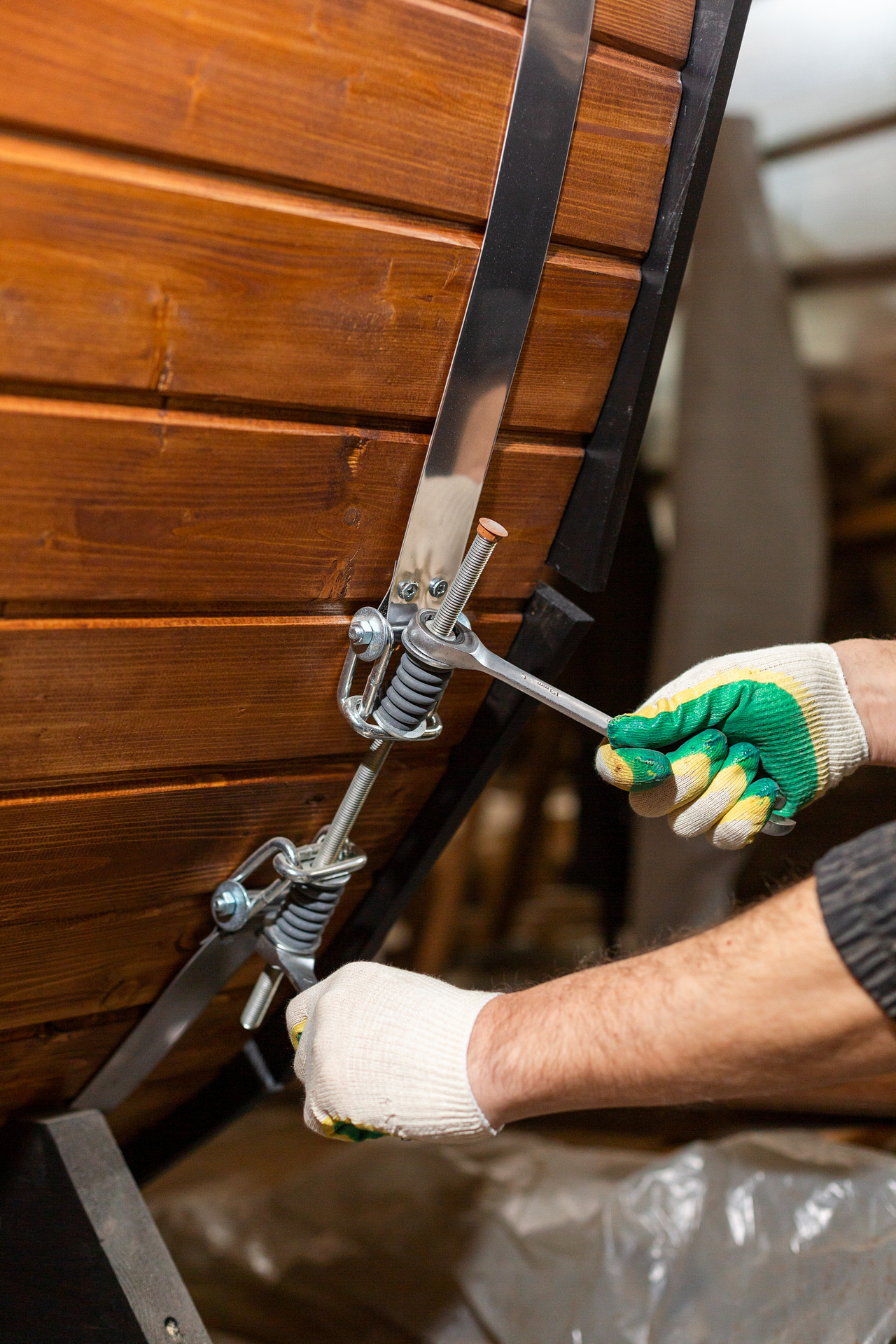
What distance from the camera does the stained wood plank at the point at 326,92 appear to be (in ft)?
1.92

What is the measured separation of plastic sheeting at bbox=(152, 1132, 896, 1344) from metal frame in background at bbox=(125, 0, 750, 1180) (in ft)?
1.16

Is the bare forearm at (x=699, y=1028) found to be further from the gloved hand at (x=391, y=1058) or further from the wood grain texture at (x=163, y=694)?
the wood grain texture at (x=163, y=694)

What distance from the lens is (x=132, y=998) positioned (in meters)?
1.10

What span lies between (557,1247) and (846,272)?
2.00m

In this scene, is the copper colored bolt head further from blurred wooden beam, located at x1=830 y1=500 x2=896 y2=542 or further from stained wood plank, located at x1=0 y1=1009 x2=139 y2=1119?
blurred wooden beam, located at x1=830 y1=500 x2=896 y2=542

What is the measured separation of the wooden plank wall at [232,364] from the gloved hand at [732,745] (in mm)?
192

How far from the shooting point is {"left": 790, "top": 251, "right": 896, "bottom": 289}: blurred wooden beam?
7.35 ft

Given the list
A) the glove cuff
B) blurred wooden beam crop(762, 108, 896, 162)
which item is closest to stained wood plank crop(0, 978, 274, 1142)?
the glove cuff

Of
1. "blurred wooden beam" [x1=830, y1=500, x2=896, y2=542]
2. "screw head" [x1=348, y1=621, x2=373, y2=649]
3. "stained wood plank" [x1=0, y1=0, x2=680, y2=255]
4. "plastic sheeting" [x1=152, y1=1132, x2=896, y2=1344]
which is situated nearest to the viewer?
"stained wood plank" [x1=0, y1=0, x2=680, y2=255]

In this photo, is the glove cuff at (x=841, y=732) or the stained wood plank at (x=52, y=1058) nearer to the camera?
the glove cuff at (x=841, y=732)

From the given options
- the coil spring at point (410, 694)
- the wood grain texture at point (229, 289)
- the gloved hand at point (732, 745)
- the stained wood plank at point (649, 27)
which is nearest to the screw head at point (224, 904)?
the coil spring at point (410, 694)

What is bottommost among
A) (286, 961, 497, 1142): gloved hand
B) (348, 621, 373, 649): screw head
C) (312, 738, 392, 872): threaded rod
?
(286, 961, 497, 1142): gloved hand

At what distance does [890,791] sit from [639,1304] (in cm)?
135

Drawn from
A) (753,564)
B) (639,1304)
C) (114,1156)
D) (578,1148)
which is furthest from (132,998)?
(753,564)
